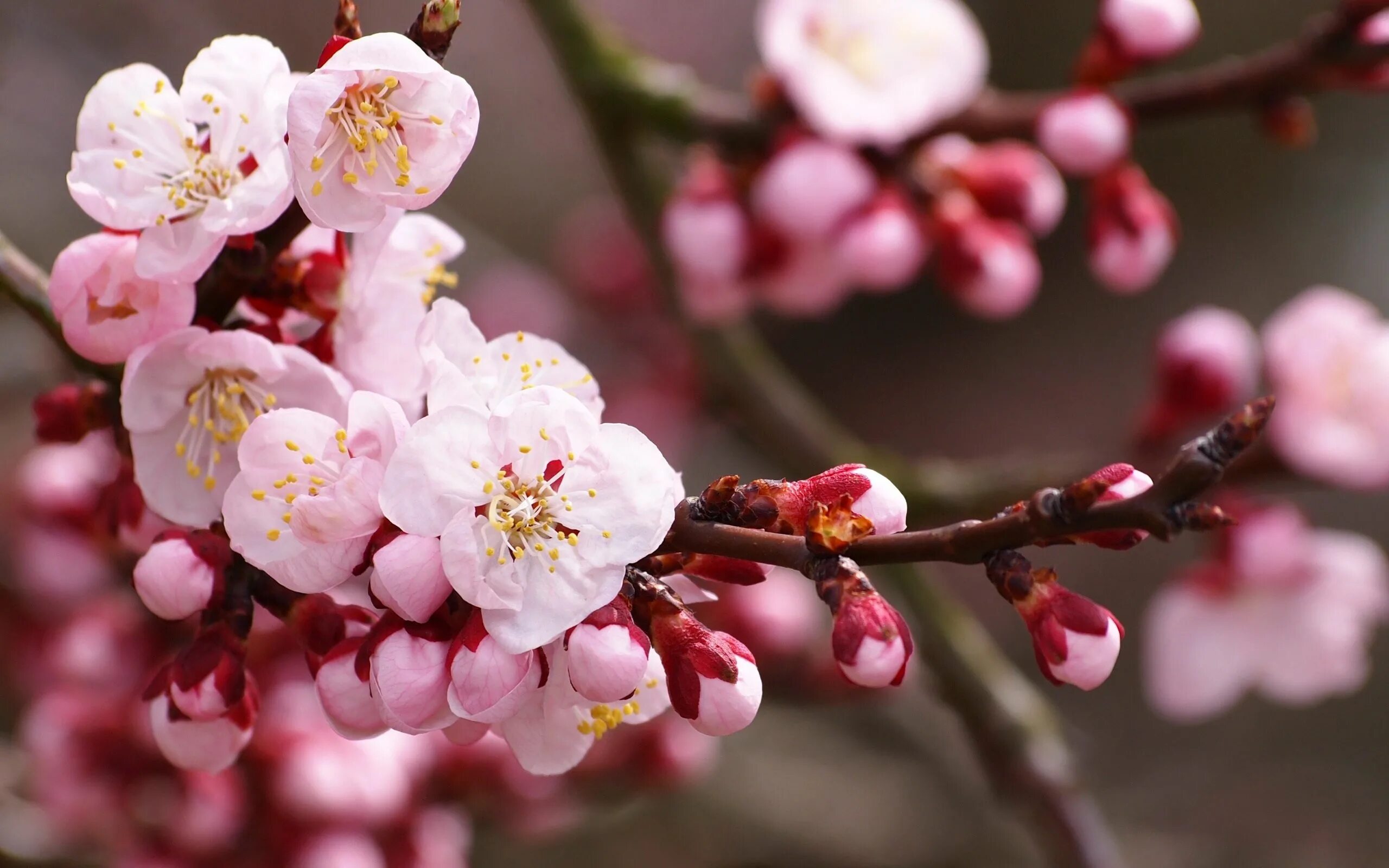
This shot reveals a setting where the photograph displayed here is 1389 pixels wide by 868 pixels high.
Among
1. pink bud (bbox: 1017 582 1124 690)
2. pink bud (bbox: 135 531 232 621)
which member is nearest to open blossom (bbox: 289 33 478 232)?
pink bud (bbox: 135 531 232 621)

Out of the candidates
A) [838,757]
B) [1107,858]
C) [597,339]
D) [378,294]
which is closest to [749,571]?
[378,294]

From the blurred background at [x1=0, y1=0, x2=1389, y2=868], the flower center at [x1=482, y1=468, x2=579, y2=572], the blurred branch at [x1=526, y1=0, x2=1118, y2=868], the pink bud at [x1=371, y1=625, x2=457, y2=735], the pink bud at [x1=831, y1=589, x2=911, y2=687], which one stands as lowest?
the blurred background at [x1=0, y1=0, x2=1389, y2=868]

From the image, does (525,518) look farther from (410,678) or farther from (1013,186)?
(1013,186)

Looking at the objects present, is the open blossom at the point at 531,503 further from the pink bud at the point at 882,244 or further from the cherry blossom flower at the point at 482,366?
the pink bud at the point at 882,244

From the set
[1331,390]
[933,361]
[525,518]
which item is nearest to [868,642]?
[525,518]

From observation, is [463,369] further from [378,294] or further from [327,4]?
[327,4]

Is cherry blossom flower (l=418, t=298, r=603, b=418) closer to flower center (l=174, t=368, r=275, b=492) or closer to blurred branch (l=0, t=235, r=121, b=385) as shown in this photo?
flower center (l=174, t=368, r=275, b=492)

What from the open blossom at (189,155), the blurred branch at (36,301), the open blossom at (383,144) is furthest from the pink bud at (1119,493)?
the blurred branch at (36,301)
